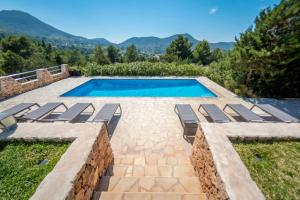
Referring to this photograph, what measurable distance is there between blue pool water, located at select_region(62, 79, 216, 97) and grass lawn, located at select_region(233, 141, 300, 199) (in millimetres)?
8584

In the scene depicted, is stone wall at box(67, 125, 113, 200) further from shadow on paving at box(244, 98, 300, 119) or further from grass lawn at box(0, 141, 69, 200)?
shadow on paving at box(244, 98, 300, 119)

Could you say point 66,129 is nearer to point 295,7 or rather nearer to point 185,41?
point 295,7

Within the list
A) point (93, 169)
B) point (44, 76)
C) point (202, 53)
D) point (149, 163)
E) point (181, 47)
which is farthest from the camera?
point (181, 47)

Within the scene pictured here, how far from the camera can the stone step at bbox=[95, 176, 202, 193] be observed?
10.4ft

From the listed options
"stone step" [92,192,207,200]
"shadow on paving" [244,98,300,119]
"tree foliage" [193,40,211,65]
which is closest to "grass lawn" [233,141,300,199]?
"stone step" [92,192,207,200]

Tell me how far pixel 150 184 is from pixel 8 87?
9.76 metres

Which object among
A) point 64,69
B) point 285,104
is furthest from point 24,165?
point 64,69

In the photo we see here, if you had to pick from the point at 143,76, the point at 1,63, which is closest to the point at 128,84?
the point at 143,76

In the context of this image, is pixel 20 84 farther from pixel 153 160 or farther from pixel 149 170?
pixel 149 170

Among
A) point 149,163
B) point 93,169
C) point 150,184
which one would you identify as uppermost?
point 93,169

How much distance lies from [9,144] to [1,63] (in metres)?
31.4

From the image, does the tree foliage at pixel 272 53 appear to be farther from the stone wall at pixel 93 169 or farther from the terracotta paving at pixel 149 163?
the stone wall at pixel 93 169

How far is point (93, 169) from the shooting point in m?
3.08

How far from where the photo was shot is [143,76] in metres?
16.2
